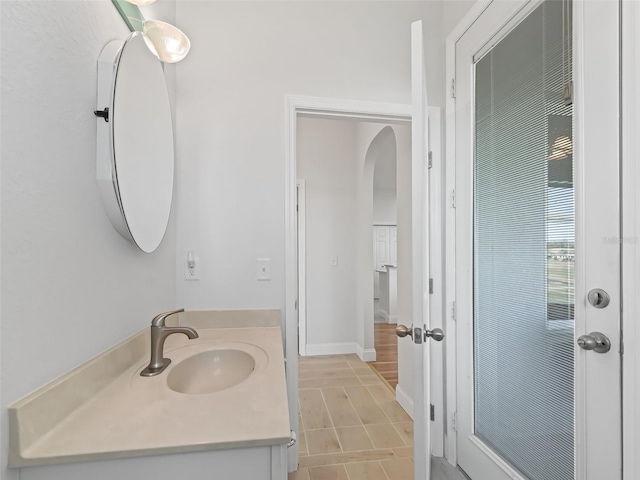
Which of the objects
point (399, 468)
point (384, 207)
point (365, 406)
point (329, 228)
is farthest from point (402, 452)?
point (384, 207)

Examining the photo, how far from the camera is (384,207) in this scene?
703 centimetres

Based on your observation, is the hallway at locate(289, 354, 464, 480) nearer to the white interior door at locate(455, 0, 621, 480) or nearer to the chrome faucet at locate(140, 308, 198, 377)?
the white interior door at locate(455, 0, 621, 480)

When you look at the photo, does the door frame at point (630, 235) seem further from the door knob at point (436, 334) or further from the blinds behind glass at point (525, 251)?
the door knob at point (436, 334)

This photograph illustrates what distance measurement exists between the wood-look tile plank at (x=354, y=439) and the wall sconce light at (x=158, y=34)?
2229mm

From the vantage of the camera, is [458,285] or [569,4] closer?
[569,4]

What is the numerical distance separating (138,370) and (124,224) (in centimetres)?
48

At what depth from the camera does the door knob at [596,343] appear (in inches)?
37.8

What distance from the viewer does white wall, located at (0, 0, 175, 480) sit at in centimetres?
63

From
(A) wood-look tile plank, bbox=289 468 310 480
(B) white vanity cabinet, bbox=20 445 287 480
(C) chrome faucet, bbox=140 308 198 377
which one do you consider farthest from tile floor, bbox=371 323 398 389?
(B) white vanity cabinet, bbox=20 445 287 480

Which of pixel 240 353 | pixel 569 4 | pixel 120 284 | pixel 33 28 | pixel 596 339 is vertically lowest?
pixel 240 353

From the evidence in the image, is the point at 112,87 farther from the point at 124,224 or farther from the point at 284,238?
the point at 284,238

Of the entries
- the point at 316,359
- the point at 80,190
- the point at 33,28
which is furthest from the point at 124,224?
the point at 316,359

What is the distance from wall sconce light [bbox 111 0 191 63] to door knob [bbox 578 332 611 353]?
5.84ft

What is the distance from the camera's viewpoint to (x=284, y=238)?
1.74 metres
